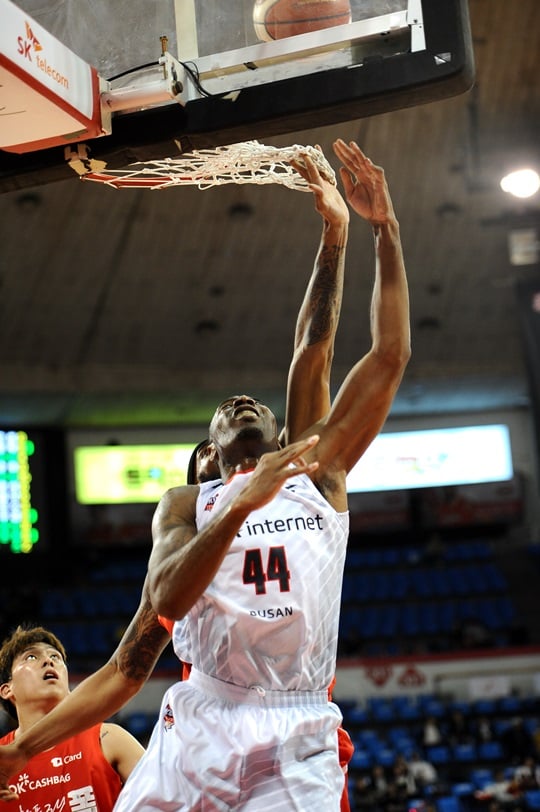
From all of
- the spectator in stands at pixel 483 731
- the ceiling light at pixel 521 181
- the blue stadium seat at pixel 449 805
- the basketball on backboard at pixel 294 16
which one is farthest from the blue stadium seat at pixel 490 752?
the basketball on backboard at pixel 294 16

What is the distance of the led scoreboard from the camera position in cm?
2014

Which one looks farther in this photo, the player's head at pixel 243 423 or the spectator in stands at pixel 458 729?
the spectator in stands at pixel 458 729

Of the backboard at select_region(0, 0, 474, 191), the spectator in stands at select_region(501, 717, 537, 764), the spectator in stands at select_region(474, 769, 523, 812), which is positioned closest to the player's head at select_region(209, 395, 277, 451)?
the backboard at select_region(0, 0, 474, 191)

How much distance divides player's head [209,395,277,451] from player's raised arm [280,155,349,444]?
112 mm

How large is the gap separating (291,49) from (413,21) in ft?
1.19

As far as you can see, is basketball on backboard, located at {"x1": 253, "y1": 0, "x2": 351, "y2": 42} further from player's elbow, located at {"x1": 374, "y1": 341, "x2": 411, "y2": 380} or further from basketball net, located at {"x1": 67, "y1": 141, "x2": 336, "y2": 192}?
player's elbow, located at {"x1": 374, "y1": 341, "x2": 411, "y2": 380}

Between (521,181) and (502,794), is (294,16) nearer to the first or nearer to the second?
(521,181)

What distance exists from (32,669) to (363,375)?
2.15 meters

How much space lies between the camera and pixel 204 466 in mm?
3752

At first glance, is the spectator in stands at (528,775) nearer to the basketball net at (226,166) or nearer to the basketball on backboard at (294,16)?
the basketball net at (226,166)

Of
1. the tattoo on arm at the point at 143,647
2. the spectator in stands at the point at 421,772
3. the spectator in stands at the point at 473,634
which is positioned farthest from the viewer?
the spectator in stands at the point at 473,634

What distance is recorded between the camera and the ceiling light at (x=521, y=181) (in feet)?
39.8

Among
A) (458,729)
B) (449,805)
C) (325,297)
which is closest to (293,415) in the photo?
(325,297)

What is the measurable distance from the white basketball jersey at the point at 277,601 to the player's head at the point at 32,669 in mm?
1566
